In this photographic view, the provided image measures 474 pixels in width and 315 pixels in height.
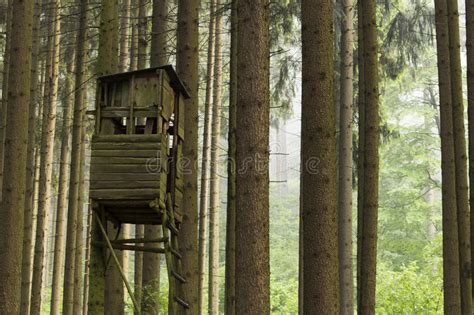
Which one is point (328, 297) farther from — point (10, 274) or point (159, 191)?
point (10, 274)

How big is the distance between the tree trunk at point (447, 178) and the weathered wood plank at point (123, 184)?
5.01 metres

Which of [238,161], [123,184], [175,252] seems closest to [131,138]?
[123,184]

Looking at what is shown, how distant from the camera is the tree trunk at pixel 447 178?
35.7 feet

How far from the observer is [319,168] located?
7992mm

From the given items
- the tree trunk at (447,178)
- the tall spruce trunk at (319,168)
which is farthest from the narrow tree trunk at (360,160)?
the tall spruce trunk at (319,168)

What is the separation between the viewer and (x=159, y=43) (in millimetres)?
12711

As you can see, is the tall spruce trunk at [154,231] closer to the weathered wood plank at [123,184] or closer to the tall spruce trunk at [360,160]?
the weathered wood plank at [123,184]

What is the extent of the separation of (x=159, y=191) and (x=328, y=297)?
2830mm

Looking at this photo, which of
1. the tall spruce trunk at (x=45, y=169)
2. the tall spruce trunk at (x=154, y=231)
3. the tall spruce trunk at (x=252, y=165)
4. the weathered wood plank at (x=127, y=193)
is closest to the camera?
the tall spruce trunk at (x=252, y=165)

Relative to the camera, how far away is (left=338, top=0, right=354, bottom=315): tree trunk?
13.3m

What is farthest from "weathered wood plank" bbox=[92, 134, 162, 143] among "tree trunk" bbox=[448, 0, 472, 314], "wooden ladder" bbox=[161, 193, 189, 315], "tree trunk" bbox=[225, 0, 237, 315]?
"tree trunk" bbox=[448, 0, 472, 314]

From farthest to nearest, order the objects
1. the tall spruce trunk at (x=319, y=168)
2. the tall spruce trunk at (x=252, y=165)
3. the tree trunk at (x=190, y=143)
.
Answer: the tree trunk at (x=190, y=143) → the tall spruce trunk at (x=319, y=168) → the tall spruce trunk at (x=252, y=165)

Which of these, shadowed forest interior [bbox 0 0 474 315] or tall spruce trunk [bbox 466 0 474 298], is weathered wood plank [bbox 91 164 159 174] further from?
tall spruce trunk [bbox 466 0 474 298]

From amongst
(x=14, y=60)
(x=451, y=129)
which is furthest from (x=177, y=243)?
(x=451, y=129)
